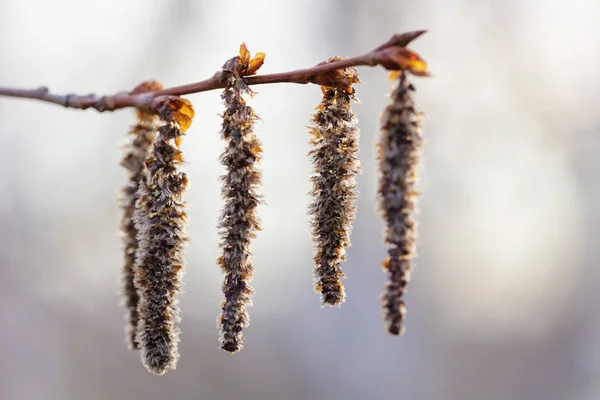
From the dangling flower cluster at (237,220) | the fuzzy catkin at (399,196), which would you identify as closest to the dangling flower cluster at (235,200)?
the dangling flower cluster at (237,220)

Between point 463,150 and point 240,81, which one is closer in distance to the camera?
point 240,81

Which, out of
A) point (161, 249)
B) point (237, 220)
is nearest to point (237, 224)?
point (237, 220)

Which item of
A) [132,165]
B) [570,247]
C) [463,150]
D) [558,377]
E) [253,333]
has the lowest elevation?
[558,377]

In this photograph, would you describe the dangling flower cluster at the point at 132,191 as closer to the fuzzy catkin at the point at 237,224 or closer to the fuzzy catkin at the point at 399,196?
the fuzzy catkin at the point at 237,224

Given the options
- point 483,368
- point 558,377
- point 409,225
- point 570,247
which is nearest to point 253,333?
point 483,368

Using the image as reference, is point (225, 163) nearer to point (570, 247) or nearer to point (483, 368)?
point (483, 368)

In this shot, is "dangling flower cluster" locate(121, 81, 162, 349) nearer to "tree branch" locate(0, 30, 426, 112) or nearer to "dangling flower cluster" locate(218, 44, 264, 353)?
"tree branch" locate(0, 30, 426, 112)

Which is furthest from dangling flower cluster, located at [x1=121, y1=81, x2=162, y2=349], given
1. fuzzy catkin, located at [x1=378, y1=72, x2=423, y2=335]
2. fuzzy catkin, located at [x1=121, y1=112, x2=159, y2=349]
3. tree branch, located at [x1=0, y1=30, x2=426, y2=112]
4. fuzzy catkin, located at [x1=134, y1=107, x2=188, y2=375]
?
fuzzy catkin, located at [x1=378, y1=72, x2=423, y2=335]
